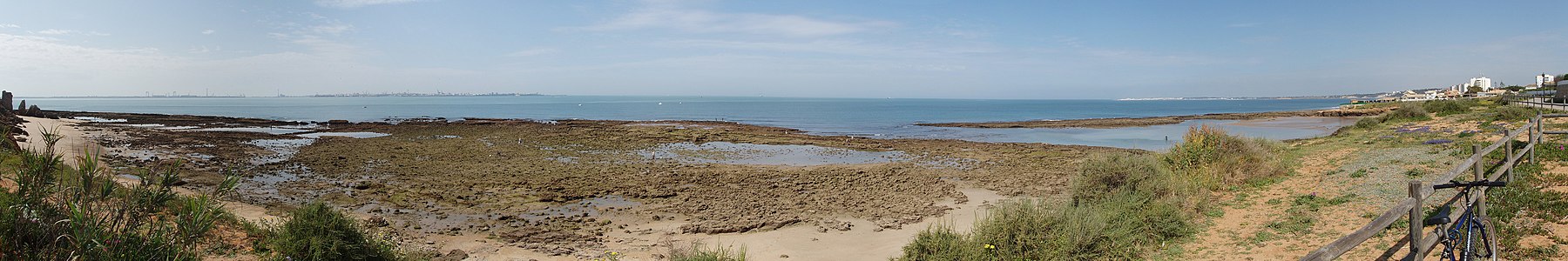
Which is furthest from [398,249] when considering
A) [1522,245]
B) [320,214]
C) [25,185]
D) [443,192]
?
[1522,245]

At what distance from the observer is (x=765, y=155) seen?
25.1 m

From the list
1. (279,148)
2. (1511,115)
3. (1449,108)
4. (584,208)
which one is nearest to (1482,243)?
(584,208)

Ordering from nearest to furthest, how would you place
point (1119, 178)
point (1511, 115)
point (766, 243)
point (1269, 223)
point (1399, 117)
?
point (1269, 223) < point (766, 243) < point (1119, 178) < point (1511, 115) < point (1399, 117)

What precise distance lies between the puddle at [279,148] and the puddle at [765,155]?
1132 centimetres

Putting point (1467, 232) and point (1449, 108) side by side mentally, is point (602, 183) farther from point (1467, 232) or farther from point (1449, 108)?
point (1449, 108)

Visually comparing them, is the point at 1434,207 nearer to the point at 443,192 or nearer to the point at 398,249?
the point at 398,249

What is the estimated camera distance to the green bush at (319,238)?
21.0 feet

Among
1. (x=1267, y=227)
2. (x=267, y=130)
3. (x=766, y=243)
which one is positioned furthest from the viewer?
(x=267, y=130)

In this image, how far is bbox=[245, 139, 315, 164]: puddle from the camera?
71.5 feet

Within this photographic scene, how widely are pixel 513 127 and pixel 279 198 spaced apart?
27.4m

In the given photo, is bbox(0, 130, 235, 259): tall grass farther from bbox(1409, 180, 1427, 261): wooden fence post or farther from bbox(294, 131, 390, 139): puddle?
bbox(294, 131, 390, 139): puddle

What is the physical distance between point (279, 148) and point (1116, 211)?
29451 millimetres

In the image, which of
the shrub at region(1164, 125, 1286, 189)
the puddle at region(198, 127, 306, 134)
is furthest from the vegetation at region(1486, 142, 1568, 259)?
the puddle at region(198, 127, 306, 134)

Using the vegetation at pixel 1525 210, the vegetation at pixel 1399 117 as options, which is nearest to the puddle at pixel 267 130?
the vegetation at pixel 1525 210
